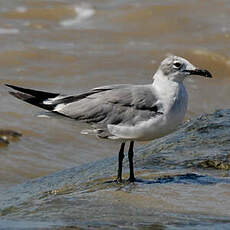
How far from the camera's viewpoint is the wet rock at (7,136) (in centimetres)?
913

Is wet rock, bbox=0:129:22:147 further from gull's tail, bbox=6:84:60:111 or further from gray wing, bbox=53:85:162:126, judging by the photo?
gray wing, bbox=53:85:162:126

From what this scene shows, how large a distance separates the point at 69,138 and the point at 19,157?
3.93 ft

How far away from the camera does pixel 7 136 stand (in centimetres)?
931

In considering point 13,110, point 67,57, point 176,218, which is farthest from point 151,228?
point 67,57

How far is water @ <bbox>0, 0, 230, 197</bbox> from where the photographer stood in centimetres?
951

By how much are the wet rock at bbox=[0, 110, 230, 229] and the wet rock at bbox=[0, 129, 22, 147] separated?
6.13ft

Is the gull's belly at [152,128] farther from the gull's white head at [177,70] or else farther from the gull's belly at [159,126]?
the gull's white head at [177,70]

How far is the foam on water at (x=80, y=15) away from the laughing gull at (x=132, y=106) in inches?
367

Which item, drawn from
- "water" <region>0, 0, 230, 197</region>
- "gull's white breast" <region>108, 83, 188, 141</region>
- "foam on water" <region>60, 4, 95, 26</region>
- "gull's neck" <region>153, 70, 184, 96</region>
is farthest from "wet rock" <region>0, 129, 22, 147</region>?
"foam on water" <region>60, 4, 95, 26</region>

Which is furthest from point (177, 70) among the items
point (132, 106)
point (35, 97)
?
point (35, 97)

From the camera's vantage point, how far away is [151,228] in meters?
4.65

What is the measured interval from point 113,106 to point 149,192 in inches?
33.9

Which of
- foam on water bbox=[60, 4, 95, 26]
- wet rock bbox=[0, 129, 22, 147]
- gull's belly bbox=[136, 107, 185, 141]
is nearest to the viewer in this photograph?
gull's belly bbox=[136, 107, 185, 141]

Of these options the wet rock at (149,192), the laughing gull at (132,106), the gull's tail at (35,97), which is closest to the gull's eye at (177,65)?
the laughing gull at (132,106)
